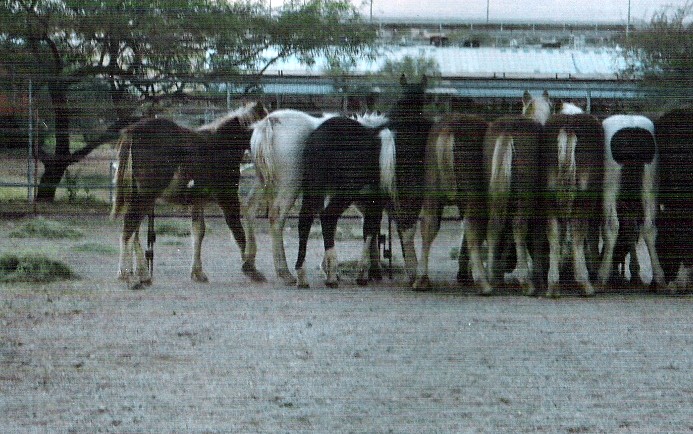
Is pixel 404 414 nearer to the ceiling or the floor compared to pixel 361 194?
nearer to the floor

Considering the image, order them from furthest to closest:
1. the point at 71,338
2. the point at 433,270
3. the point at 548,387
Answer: the point at 433,270
the point at 71,338
the point at 548,387

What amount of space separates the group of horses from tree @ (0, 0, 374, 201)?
1.05ft

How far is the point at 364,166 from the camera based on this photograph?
4.85 m

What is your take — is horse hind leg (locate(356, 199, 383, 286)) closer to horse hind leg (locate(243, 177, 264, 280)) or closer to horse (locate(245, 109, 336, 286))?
horse (locate(245, 109, 336, 286))

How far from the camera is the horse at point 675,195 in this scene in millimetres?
4785

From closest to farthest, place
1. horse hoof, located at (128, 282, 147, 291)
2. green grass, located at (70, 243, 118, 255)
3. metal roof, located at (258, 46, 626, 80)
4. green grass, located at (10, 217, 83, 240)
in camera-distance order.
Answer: horse hoof, located at (128, 282, 147, 291)
metal roof, located at (258, 46, 626, 80)
green grass, located at (70, 243, 118, 255)
green grass, located at (10, 217, 83, 240)

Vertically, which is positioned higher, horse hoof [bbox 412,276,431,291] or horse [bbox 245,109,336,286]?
horse [bbox 245,109,336,286]

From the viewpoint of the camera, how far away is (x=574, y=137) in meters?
4.61

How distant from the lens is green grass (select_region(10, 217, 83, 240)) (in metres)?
5.53

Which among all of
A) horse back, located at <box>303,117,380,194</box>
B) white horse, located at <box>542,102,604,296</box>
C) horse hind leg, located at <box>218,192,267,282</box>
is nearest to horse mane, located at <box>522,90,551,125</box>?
white horse, located at <box>542,102,604,296</box>

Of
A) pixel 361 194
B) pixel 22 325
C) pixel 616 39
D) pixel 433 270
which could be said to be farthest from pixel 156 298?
pixel 616 39

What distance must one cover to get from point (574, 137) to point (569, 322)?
101 centimetres

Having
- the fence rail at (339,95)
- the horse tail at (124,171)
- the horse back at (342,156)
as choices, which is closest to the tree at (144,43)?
the fence rail at (339,95)

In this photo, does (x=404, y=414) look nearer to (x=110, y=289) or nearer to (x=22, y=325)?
(x=22, y=325)
